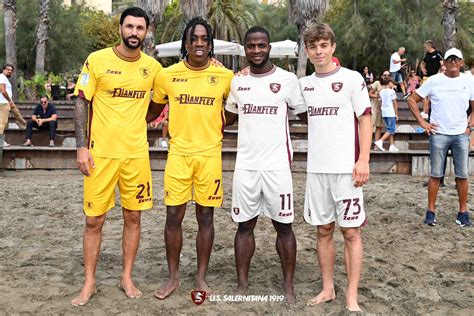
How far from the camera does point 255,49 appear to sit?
14.5 feet

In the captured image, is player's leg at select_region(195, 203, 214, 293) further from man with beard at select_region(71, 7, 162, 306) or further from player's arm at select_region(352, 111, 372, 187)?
player's arm at select_region(352, 111, 372, 187)

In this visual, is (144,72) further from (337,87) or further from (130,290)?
(130,290)

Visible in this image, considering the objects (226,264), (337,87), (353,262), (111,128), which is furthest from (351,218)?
(111,128)

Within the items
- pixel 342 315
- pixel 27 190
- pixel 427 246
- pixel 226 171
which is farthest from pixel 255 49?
pixel 226 171

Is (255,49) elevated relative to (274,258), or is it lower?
elevated

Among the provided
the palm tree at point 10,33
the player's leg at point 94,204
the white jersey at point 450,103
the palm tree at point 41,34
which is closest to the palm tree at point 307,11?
the palm tree at point 10,33

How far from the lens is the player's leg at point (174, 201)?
4582 millimetres

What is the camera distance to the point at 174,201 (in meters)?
4.61

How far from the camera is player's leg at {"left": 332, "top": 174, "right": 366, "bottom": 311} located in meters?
4.36

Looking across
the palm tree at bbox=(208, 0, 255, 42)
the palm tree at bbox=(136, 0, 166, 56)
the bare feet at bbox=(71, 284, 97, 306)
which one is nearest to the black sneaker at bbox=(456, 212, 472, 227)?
the bare feet at bbox=(71, 284, 97, 306)

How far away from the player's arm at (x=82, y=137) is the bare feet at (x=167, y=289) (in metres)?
1.12

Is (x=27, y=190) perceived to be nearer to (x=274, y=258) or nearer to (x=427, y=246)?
(x=274, y=258)

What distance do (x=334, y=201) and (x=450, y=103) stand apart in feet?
11.0

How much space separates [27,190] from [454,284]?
24.1 ft
